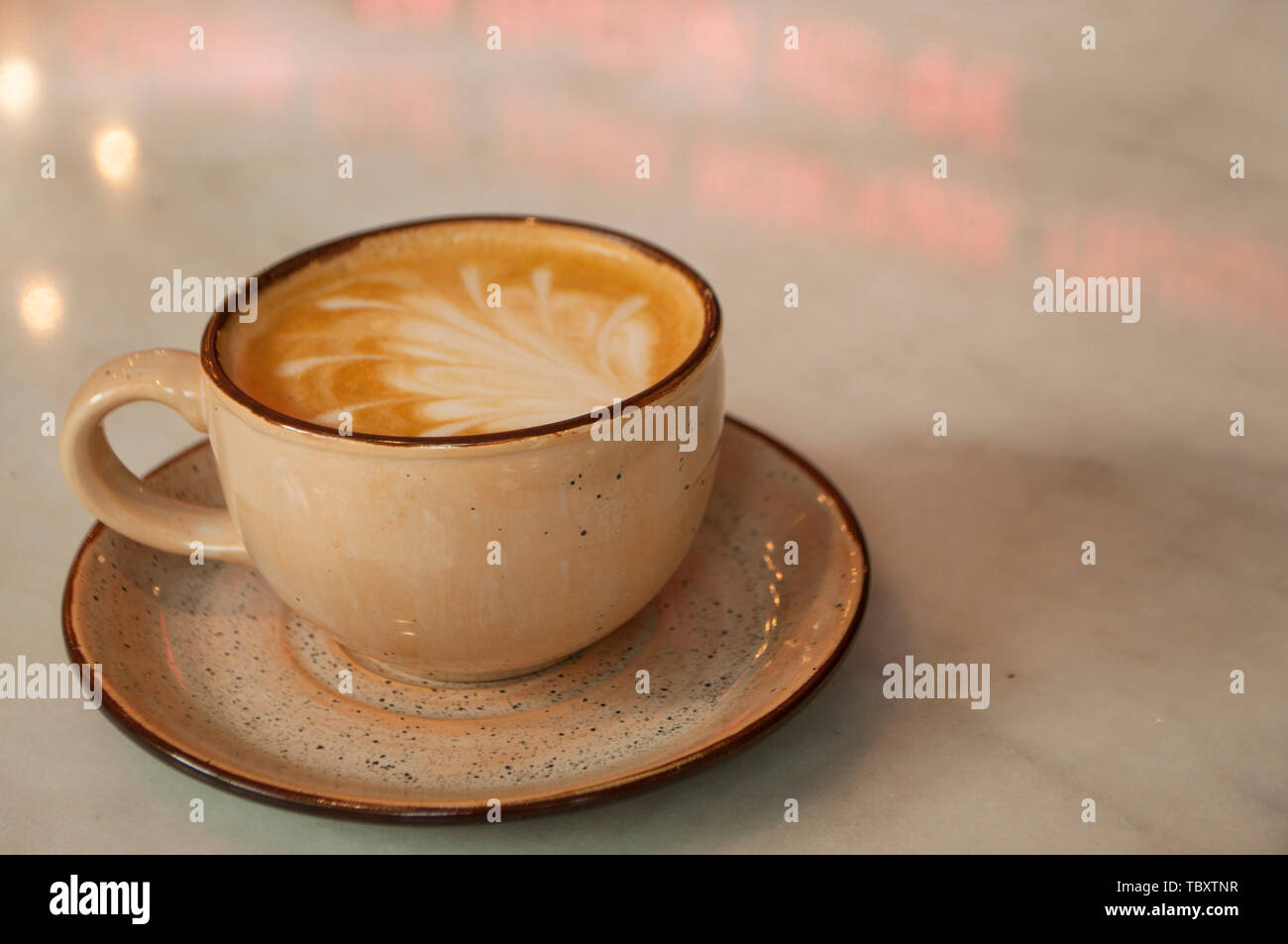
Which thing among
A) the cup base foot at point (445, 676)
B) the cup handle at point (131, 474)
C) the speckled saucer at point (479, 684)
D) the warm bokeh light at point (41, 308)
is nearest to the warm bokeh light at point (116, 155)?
the warm bokeh light at point (41, 308)

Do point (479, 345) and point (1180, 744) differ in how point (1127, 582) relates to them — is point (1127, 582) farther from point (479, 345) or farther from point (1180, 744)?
point (479, 345)

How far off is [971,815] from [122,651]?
0.55 m

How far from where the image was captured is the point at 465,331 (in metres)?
1.00

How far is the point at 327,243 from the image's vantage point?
1035 millimetres

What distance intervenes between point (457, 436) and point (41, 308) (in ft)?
3.18

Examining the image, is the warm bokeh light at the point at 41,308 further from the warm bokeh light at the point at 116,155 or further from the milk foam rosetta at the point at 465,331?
the milk foam rosetta at the point at 465,331

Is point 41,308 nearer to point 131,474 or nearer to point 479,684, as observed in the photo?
point 131,474

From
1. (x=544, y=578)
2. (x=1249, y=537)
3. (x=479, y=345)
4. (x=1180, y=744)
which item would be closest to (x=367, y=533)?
(x=544, y=578)

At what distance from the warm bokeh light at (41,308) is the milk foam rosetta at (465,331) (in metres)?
0.65

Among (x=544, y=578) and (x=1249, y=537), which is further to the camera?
(x=1249, y=537)

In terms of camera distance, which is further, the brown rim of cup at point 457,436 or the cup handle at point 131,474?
the cup handle at point 131,474

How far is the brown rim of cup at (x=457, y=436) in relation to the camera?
0.79 m

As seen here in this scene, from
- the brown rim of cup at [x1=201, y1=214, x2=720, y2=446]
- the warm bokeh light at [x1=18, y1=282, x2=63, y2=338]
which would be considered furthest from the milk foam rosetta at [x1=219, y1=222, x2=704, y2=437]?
the warm bokeh light at [x1=18, y1=282, x2=63, y2=338]

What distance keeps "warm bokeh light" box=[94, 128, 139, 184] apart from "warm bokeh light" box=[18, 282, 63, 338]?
327 millimetres
